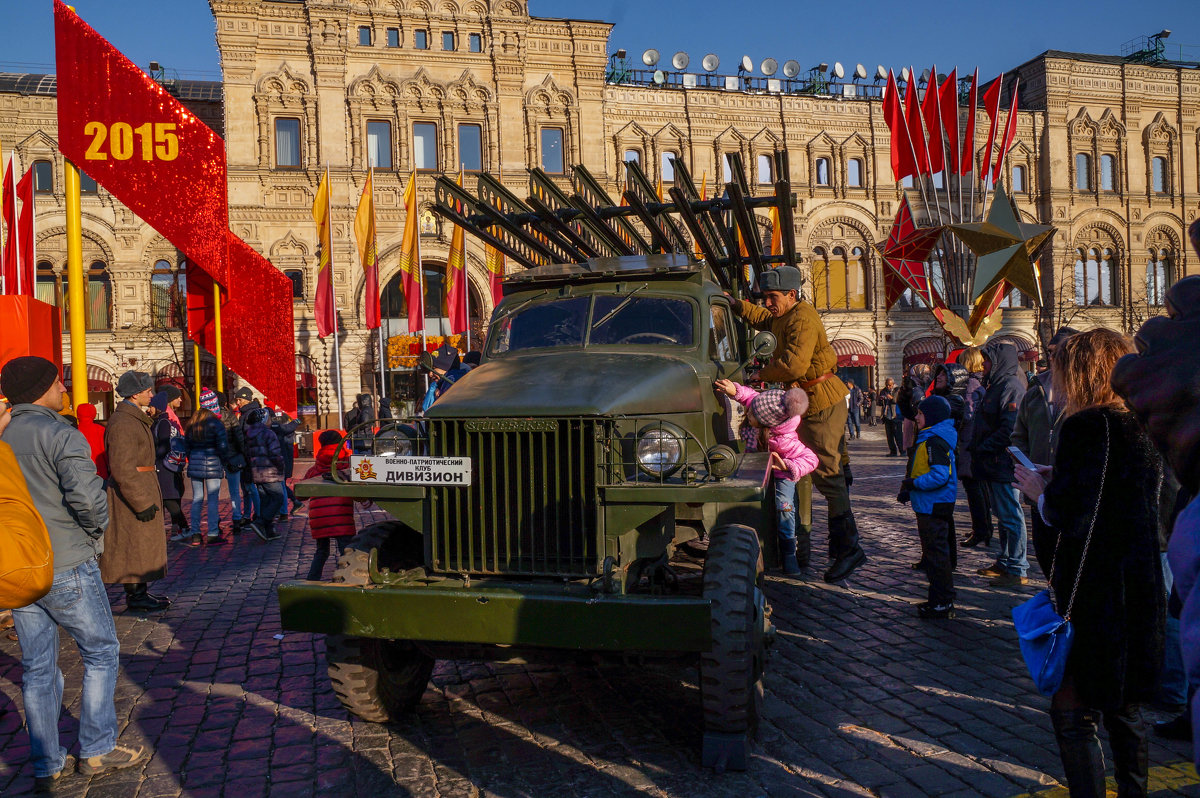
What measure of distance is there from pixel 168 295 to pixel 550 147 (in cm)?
1427

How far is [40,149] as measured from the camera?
28453 mm

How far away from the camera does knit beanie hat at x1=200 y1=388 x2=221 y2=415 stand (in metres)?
11.5

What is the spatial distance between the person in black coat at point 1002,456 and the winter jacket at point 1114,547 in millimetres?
4437

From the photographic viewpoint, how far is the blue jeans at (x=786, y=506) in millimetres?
7297

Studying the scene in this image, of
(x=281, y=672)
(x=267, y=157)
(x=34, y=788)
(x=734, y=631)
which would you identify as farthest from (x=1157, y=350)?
Answer: (x=267, y=157)

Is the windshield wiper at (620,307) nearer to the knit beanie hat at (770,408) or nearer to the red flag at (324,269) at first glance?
the knit beanie hat at (770,408)

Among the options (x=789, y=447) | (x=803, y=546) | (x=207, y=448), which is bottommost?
(x=803, y=546)

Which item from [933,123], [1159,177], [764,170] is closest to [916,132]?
[933,123]

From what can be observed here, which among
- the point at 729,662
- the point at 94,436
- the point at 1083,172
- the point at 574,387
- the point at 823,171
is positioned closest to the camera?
the point at 729,662

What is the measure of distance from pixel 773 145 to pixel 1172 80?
18.9 m

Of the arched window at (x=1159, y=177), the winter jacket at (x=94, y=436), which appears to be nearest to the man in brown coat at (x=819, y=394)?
the winter jacket at (x=94, y=436)

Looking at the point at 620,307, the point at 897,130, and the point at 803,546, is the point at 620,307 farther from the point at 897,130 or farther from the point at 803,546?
the point at 897,130

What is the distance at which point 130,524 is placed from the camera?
6.61 metres

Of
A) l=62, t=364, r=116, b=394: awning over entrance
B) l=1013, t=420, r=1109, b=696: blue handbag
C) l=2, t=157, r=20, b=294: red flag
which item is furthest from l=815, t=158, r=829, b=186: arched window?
l=1013, t=420, r=1109, b=696: blue handbag
